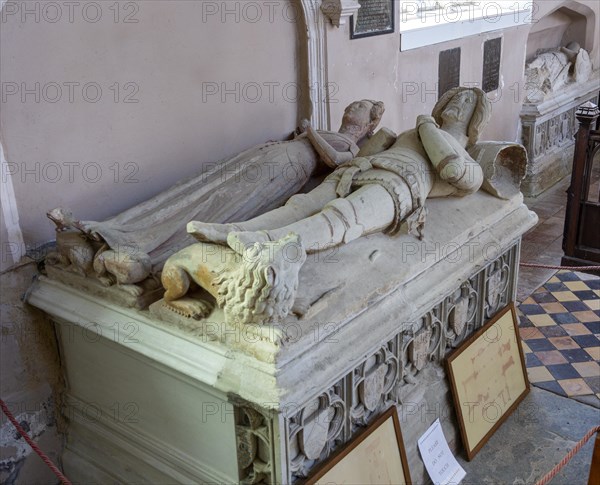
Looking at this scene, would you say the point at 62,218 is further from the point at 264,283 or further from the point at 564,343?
the point at 564,343

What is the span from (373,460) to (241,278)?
1.03 metres

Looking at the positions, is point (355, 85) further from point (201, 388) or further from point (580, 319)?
point (201, 388)

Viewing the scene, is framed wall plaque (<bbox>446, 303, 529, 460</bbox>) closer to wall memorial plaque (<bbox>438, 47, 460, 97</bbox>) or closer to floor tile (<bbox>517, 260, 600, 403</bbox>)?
floor tile (<bbox>517, 260, 600, 403</bbox>)

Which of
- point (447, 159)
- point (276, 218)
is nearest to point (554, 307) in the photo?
point (447, 159)

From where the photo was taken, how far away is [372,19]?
4.45m

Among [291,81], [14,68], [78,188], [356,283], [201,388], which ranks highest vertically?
[14,68]

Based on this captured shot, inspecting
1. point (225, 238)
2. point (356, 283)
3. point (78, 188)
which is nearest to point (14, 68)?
point (78, 188)

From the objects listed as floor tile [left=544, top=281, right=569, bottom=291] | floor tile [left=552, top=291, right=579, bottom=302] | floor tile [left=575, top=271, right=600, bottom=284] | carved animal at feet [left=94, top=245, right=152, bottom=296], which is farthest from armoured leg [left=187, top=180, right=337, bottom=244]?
floor tile [left=575, top=271, right=600, bottom=284]

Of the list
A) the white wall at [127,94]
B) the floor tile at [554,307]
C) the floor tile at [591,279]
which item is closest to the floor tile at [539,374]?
the floor tile at [554,307]

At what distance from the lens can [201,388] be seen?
2.40 m

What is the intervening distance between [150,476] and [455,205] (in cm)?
179

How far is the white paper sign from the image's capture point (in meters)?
3.02

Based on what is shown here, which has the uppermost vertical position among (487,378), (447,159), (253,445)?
(447,159)

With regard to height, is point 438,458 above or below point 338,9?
below
